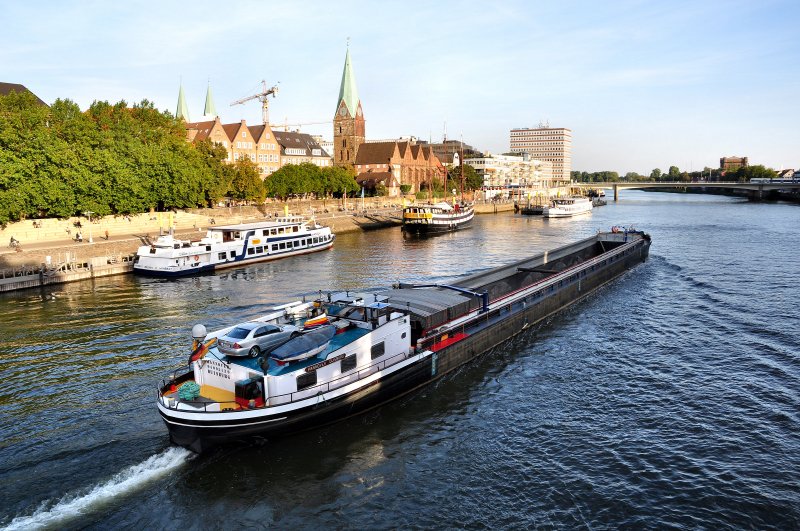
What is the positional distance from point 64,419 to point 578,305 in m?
35.4

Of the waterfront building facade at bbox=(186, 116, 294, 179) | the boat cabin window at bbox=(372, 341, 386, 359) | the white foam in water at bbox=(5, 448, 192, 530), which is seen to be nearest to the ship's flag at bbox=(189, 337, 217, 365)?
the white foam in water at bbox=(5, 448, 192, 530)

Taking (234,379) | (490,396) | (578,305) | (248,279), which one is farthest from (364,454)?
(248,279)

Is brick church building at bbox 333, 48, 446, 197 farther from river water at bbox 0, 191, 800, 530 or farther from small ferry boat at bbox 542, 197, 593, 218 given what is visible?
river water at bbox 0, 191, 800, 530

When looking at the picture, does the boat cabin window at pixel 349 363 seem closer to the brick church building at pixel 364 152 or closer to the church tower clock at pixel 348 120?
the brick church building at pixel 364 152

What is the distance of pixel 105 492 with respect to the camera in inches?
707

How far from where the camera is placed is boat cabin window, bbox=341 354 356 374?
22.7 meters

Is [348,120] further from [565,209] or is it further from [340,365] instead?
[340,365]

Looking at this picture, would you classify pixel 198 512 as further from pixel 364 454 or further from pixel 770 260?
pixel 770 260

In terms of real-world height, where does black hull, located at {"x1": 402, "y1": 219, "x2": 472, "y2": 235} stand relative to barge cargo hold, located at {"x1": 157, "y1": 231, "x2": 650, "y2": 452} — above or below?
above

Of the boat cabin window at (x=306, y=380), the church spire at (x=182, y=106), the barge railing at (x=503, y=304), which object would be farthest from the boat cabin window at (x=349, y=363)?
the church spire at (x=182, y=106)

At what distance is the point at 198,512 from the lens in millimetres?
17219

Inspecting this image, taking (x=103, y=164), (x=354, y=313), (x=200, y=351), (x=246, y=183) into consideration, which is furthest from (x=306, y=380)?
(x=246, y=183)

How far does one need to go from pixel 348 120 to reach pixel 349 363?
166 metres

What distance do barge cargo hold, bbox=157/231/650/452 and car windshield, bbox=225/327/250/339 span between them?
911mm
